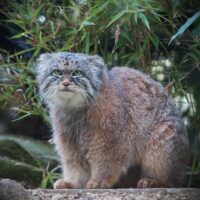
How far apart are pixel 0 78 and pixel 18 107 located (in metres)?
0.37

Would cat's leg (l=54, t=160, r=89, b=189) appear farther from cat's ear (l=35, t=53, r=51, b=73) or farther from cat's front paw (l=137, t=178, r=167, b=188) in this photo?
cat's ear (l=35, t=53, r=51, b=73)

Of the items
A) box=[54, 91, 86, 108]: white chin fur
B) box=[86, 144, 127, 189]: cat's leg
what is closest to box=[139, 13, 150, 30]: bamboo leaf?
box=[54, 91, 86, 108]: white chin fur

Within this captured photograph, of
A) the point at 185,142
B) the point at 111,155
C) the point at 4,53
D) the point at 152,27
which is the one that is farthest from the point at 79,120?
the point at 4,53

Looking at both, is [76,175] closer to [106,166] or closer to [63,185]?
[63,185]

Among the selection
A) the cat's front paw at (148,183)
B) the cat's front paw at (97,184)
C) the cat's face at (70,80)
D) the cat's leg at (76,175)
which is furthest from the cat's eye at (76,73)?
the cat's front paw at (148,183)

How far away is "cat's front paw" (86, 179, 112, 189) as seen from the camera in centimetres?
582

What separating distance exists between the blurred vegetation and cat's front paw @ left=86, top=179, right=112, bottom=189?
1.34 meters

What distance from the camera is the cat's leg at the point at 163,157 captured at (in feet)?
19.8

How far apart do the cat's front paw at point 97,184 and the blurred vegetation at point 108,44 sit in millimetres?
1338

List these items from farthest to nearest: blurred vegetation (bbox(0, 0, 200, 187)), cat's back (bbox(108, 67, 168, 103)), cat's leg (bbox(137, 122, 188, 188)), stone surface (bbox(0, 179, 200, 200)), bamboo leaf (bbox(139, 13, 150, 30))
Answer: blurred vegetation (bbox(0, 0, 200, 187))
bamboo leaf (bbox(139, 13, 150, 30))
cat's back (bbox(108, 67, 168, 103))
cat's leg (bbox(137, 122, 188, 188))
stone surface (bbox(0, 179, 200, 200))

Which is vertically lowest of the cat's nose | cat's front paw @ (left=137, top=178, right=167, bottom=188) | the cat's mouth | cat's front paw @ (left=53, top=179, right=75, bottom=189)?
cat's front paw @ (left=53, top=179, right=75, bottom=189)

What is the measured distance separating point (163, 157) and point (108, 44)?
5.83 feet

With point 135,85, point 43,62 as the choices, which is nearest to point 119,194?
point 135,85

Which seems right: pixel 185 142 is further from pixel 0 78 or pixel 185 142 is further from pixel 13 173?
pixel 0 78
